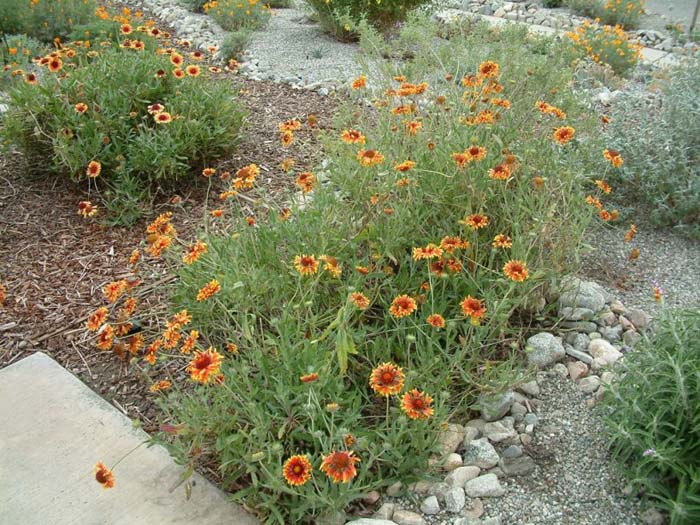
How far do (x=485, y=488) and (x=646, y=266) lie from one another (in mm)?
1670

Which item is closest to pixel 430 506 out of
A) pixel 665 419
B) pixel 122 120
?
pixel 665 419

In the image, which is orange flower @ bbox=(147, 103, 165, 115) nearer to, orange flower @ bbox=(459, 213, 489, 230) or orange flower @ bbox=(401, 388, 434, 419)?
orange flower @ bbox=(459, 213, 489, 230)

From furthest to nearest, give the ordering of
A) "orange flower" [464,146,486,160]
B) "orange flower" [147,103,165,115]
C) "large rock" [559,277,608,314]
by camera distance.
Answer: "orange flower" [147,103,165,115], "large rock" [559,277,608,314], "orange flower" [464,146,486,160]

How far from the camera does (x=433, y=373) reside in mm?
2412

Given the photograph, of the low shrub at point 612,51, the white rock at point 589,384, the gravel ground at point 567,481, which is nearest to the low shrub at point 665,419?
the gravel ground at point 567,481

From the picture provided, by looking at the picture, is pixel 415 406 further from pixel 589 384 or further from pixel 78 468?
pixel 78 468

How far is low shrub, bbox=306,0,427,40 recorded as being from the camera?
651cm

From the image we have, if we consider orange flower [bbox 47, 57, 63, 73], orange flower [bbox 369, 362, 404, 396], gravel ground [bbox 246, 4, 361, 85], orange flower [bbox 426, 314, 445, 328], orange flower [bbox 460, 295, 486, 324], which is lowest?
gravel ground [bbox 246, 4, 361, 85]

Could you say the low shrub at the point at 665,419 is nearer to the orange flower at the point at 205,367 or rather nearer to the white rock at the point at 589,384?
the white rock at the point at 589,384

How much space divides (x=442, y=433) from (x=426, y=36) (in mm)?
2798

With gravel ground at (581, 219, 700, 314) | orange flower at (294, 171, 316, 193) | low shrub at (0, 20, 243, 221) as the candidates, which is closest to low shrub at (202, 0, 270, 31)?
low shrub at (0, 20, 243, 221)

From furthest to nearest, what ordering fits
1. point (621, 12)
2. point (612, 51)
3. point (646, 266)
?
point (621, 12) < point (612, 51) < point (646, 266)

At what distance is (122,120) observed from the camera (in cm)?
379

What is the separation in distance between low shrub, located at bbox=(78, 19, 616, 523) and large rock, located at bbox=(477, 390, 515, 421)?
4 cm
